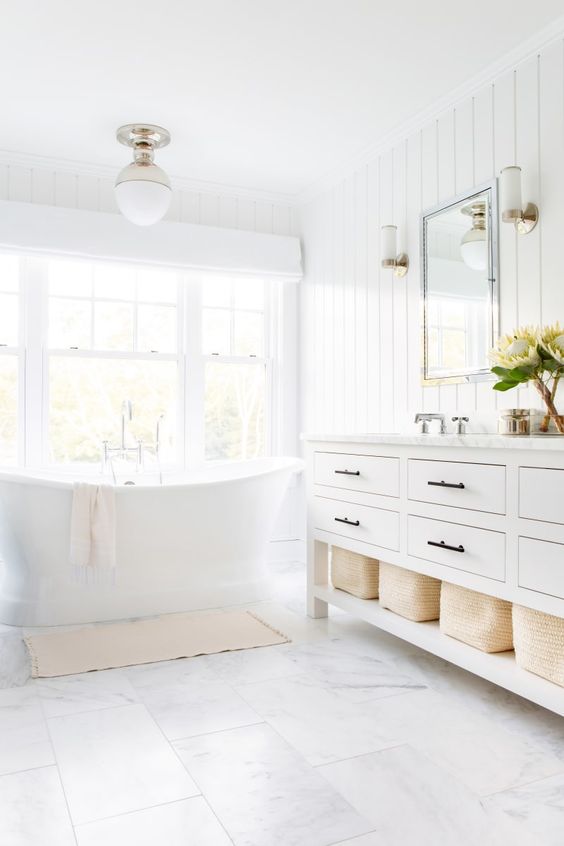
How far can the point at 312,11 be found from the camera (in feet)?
8.55

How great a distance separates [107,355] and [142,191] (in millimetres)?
1166

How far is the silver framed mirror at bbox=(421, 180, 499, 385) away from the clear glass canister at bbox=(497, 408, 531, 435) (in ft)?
1.51

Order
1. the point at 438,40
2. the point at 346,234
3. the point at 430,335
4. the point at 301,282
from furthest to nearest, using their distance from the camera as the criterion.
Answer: the point at 301,282 → the point at 346,234 → the point at 430,335 → the point at 438,40

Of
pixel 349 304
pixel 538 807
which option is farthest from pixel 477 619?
pixel 349 304

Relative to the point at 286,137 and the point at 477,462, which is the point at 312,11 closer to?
the point at 286,137

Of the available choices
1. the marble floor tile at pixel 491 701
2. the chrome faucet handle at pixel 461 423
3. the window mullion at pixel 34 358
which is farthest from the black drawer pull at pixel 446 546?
the window mullion at pixel 34 358

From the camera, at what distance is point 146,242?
425cm

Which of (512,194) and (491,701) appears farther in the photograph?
(512,194)

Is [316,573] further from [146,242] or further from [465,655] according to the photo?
[146,242]

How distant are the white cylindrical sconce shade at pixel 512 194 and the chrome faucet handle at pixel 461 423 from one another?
834 mm

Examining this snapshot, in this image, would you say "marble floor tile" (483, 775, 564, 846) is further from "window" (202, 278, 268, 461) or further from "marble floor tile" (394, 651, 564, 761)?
"window" (202, 278, 268, 461)

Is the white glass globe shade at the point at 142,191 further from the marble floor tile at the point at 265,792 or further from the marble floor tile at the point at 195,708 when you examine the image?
the marble floor tile at the point at 265,792

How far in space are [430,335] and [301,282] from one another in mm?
1583

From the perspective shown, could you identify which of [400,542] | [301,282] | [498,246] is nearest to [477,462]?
[400,542]
